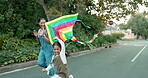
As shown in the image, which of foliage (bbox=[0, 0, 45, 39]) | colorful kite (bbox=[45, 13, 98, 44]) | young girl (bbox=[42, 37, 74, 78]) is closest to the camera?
young girl (bbox=[42, 37, 74, 78])

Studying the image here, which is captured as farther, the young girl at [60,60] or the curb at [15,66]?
the curb at [15,66]

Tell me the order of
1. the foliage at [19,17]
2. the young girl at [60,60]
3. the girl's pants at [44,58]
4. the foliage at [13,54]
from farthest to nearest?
the foliage at [19,17] → the foliage at [13,54] → the girl's pants at [44,58] → the young girl at [60,60]

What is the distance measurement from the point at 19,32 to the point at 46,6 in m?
2.94

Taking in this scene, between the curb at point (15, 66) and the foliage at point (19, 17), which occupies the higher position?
the foliage at point (19, 17)

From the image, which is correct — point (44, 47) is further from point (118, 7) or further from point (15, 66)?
point (118, 7)

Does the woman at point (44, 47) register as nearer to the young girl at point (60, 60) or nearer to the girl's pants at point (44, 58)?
the girl's pants at point (44, 58)

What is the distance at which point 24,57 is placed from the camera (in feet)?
24.9

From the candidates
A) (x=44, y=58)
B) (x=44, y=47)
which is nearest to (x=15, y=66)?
(x=44, y=58)

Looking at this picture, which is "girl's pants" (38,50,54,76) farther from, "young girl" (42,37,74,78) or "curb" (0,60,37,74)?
"curb" (0,60,37,74)

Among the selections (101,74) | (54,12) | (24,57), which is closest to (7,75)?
(24,57)

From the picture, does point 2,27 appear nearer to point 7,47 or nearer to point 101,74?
point 7,47

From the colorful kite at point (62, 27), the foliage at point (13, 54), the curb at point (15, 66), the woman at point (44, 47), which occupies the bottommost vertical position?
the curb at point (15, 66)

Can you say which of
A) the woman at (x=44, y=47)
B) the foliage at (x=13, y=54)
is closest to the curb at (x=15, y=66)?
the foliage at (x=13, y=54)

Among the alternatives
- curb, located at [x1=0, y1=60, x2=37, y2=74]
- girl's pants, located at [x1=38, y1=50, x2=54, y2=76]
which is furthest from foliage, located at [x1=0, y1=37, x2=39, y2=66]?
girl's pants, located at [x1=38, y1=50, x2=54, y2=76]
